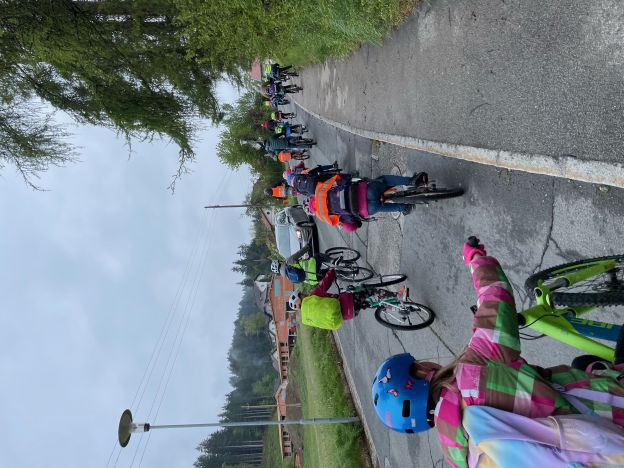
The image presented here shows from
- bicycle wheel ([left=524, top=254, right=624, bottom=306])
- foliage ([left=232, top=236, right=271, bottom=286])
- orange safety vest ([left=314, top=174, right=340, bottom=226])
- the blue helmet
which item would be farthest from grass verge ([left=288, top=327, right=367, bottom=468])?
foliage ([left=232, top=236, right=271, bottom=286])

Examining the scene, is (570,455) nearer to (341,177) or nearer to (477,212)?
(477,212)

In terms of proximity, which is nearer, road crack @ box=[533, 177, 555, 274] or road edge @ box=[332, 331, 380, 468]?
road crack @ box=[533, 177, 555, 274]

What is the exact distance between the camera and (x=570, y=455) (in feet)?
5.94

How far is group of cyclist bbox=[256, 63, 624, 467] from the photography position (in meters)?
1.85

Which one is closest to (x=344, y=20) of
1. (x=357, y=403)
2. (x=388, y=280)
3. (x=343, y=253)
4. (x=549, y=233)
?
(x=549, y=233)

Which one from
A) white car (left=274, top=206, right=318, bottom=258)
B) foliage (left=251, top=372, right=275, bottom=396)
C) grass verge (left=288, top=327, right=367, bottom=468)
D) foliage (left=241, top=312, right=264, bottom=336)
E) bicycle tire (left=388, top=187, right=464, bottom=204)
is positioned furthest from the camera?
foliage (left=241, top=312, right=264, bottom=336)

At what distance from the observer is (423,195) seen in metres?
6.15

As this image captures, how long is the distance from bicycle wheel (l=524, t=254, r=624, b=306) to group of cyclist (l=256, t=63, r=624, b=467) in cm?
25

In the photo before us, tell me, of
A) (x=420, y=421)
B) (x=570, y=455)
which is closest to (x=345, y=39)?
(x=420, y=421)

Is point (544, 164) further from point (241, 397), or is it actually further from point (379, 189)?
point (241, 397)

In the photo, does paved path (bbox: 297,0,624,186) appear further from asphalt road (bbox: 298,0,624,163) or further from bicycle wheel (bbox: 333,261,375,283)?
bicycle wheel (bbox: 333,261,375,283)

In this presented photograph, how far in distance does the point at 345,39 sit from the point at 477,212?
475cm

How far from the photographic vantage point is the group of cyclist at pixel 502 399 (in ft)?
6.06

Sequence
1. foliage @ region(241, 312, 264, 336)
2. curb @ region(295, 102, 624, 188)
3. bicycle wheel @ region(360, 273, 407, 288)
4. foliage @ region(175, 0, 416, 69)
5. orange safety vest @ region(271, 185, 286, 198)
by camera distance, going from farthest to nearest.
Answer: foliage @ region(241, 312, 264, 336) < orange safety vest @ region(271, 185, 286, 198) < bicycle wheel @ region(360, 273, 407, 288) < foliage @ region(175, 0, 416, 69) < curb @ region(295, 102, 624, 188)
